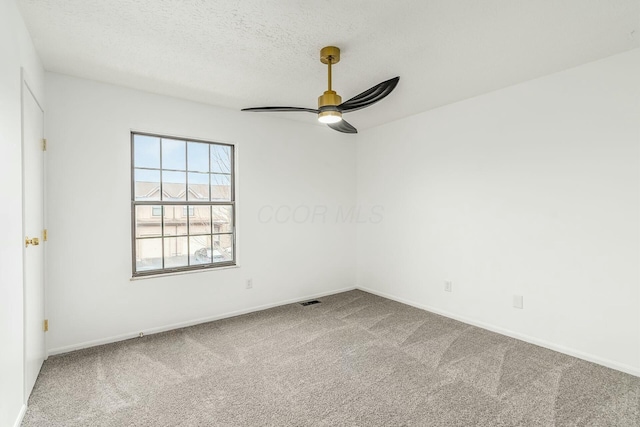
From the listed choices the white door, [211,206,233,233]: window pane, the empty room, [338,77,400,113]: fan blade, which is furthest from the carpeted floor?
[338,77,400,113]: fan blade

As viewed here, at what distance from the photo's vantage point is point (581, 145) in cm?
281

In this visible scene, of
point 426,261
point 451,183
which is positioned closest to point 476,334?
point 426,261

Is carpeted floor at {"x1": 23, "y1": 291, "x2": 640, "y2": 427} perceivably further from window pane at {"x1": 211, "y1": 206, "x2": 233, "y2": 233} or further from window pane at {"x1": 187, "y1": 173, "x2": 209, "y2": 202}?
window pane at {"x1": 187, "y1": 173, "x2": 209, "y2": 202}

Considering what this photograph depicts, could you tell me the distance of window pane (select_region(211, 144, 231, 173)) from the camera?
12.9 ft

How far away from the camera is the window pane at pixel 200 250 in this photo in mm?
3760

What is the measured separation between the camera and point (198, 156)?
3.80 m

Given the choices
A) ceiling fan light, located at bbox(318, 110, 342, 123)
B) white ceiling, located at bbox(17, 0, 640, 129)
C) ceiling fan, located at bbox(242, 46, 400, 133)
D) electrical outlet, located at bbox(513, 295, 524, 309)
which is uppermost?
white ceiling, located at bbox(17, 0, 640, 129)

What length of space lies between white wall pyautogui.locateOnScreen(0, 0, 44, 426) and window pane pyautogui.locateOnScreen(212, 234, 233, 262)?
6.61 ft

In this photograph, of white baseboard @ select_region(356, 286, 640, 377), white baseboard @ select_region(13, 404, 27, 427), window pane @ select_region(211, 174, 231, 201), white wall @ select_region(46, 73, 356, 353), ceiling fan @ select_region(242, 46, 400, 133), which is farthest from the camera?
window pane @ select_region(211, 174, 231, 201)

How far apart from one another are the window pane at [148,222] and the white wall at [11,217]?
1374 millimetres

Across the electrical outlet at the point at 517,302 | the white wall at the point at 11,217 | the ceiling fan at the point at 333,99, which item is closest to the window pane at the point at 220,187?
the ceiling fan at the point at 333,99

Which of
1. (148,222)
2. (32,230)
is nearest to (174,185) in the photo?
(148,222)

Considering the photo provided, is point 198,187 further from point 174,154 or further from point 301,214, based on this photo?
point 301,214

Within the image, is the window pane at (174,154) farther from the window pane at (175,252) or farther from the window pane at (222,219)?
the window pane at (175,252)
